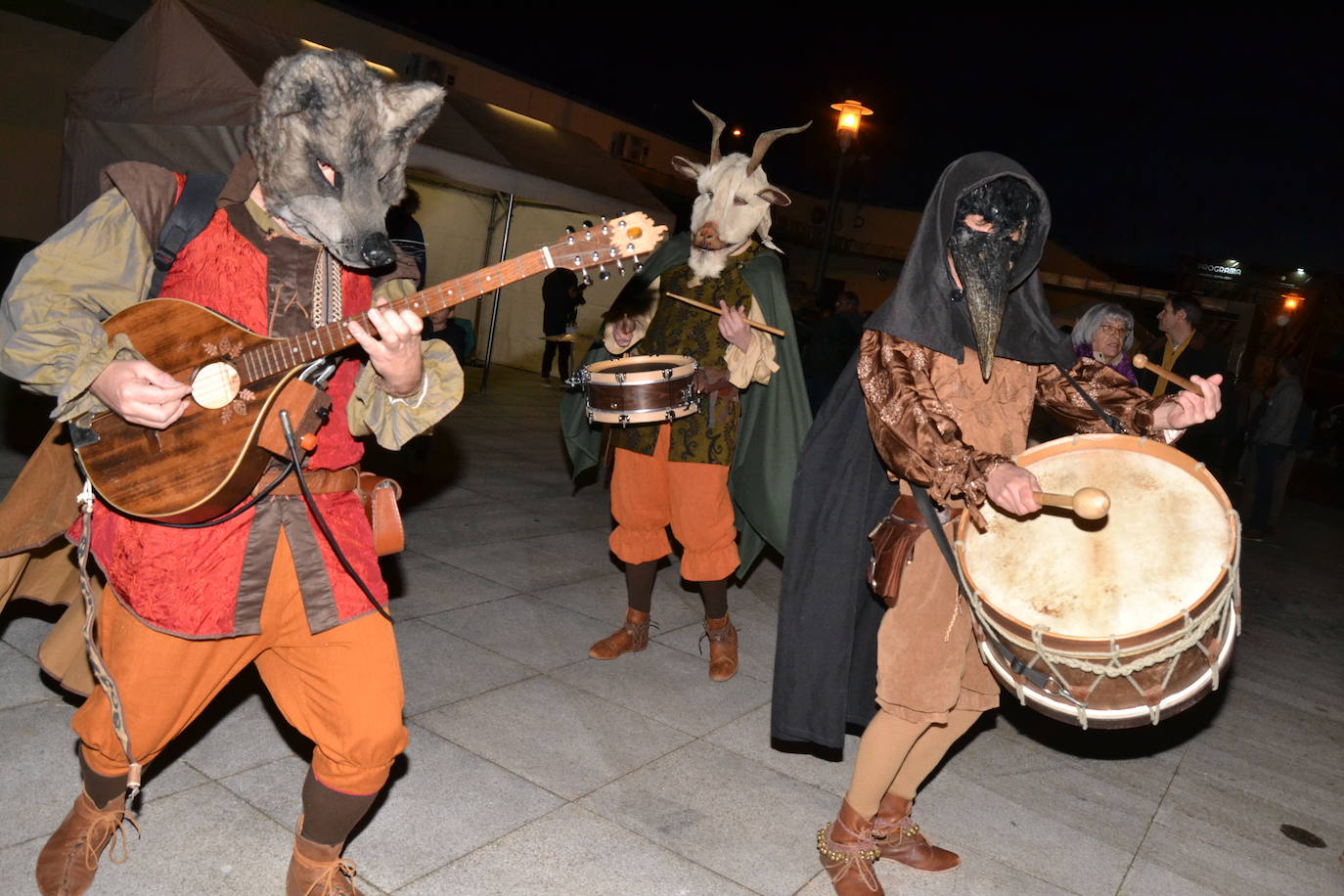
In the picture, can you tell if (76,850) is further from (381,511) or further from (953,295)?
(953,295)

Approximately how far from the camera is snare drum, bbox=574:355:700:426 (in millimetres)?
4074

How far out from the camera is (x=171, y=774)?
9.73ft

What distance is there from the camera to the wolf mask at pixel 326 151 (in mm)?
2129

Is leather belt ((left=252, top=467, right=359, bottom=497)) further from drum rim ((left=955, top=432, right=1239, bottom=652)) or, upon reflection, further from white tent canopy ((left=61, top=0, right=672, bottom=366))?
white tent canopy ((left=61, top=0, right=672, bottom=366))

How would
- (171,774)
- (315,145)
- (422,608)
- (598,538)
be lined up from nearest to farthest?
(315,145), (171,774), (422,608), (598,538)

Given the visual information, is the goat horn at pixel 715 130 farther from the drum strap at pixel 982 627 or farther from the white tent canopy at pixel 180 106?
the white tent canopy at pixel 180 106

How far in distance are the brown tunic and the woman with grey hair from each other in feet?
11.2

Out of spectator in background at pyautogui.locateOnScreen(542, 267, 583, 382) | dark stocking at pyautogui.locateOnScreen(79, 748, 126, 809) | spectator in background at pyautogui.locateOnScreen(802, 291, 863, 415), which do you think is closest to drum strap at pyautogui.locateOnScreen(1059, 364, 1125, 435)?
dark stocking at pyautogui.locateOnScreen(79, 748, 126, 809)

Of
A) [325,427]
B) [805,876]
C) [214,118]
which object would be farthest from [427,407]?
[214,118]

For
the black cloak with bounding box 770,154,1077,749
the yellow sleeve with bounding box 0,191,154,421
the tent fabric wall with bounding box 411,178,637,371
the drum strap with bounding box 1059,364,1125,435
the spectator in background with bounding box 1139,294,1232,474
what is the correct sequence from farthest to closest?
the tent fabric wall with bounding box 411,178,637,371, the spectator in background with bounding box 1139,294,1232,474, the drum strap with bounding box 1059,364,1125,435, the black cloak with bounding box 770,154,1077,749, the yellow sleeve with bounding box 0,191,154,421

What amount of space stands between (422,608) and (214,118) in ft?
17.9

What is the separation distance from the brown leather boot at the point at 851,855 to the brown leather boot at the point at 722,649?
154cm

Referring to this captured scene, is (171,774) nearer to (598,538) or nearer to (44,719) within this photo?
(44,719)

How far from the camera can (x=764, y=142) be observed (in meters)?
4.40
